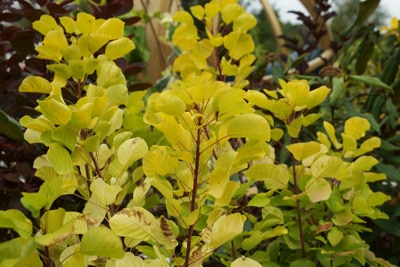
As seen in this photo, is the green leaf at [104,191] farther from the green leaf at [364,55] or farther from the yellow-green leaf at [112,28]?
the green leaf at [364,55]

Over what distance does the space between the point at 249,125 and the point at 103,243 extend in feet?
0.58

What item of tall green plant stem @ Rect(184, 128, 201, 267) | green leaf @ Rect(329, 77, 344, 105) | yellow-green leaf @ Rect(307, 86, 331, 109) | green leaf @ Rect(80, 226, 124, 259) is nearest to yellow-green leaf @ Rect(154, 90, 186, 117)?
tall green plant stem @ Rect(184, 128, 201, 267)

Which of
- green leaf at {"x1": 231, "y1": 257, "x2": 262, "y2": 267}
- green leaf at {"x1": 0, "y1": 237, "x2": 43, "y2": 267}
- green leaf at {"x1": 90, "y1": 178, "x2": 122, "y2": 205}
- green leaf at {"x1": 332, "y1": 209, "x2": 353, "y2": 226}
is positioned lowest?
green leaf at {"x1": 332, "y1": 209, "x2": 353, "y2": 226}

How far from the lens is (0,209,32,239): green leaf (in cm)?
46

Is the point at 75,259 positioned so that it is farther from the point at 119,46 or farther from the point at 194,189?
the point at 119,46

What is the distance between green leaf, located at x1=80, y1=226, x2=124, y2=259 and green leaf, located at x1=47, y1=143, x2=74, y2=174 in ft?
0.38

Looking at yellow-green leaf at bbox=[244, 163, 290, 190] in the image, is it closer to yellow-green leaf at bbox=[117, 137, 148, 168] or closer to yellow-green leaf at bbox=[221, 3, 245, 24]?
yellow-green leaf at bbox=[117, 137, 148, 168]

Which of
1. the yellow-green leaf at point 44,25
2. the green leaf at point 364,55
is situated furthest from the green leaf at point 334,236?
the green leaf at point 364,55

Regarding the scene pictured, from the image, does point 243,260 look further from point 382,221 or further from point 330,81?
point 330,81

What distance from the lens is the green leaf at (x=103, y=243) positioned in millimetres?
456

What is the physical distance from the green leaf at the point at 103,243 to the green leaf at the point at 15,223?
5 cm

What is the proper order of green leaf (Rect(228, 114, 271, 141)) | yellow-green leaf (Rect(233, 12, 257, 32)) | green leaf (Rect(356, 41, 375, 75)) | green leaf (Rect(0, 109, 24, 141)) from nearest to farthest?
1. green leaf (Rect(228, 114, 271, 141))
2. green leaf (Rect(0, 109, 24, 141))
3. yellow-green leaf (Rect(233, 12, 257, 32))
4. green leaf (Rect(356, 41, 375, 75))

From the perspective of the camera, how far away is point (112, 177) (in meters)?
0.62

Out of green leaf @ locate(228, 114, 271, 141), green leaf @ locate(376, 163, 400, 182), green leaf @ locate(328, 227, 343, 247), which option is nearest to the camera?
green leaf @ locate(228, 114, 271, 141)
